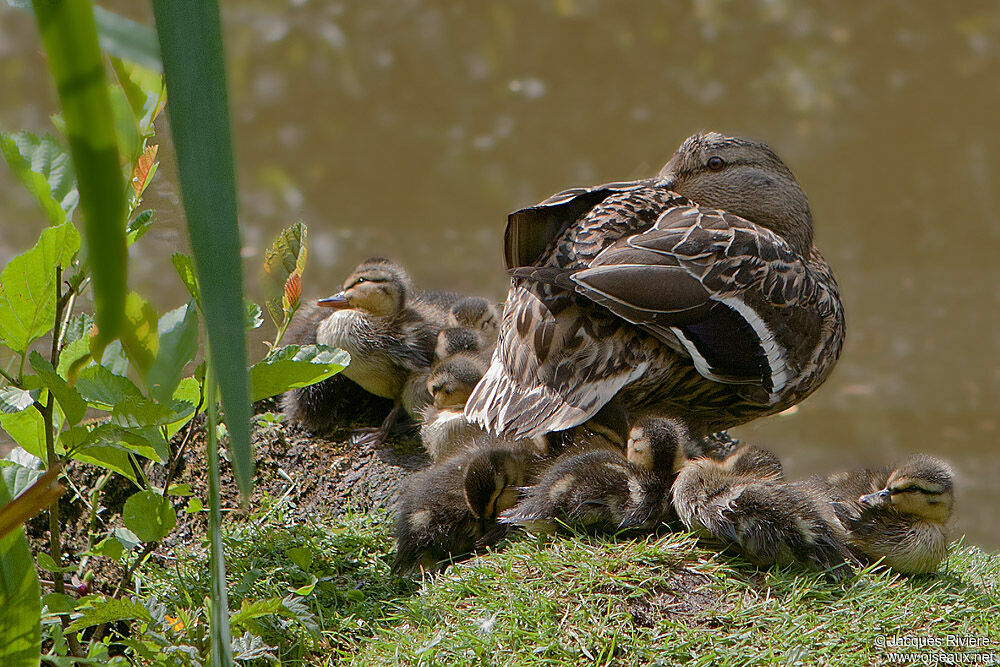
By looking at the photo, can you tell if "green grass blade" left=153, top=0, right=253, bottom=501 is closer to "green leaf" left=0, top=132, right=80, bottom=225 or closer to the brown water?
"green leaf" left=0, top=132, right=80, bottom=225

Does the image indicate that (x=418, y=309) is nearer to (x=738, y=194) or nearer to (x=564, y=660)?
(x=738, y=194)

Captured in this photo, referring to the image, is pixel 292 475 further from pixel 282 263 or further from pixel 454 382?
pixel 282 263

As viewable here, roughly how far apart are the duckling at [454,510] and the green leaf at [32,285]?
1.35m

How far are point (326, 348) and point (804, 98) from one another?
938 cm

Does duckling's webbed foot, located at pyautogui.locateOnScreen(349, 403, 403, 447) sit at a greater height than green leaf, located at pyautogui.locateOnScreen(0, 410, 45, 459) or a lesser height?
lesser

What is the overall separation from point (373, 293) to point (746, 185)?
159 centimetres

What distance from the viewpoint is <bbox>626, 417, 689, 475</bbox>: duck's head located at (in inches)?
121

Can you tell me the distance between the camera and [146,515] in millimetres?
2432

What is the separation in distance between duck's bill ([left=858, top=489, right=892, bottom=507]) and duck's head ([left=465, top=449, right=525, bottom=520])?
1082 mm

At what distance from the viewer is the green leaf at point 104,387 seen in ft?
7.48

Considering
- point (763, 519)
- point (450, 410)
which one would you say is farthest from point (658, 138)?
point (763, 519)

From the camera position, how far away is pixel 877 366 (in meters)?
7.81

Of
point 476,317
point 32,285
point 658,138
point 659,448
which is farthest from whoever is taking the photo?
point 658,138

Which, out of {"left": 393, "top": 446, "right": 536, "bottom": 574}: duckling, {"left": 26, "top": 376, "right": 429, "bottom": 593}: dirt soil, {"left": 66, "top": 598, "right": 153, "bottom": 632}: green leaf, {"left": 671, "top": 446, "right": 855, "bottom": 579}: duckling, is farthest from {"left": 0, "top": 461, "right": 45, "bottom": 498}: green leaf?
{"left": 671, "top": 446, "right": 855, "bottom": 579}: duckling
